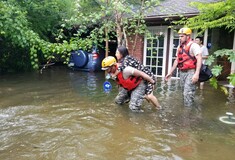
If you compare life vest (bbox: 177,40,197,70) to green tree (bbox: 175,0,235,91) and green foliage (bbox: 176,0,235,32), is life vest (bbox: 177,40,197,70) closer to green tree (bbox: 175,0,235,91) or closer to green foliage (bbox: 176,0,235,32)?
green tree (bbox: 175,0,235,91)

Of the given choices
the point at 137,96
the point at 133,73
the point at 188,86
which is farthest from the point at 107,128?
the point at 188,86

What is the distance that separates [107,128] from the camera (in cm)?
489

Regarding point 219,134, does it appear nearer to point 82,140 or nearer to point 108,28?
point 82,140

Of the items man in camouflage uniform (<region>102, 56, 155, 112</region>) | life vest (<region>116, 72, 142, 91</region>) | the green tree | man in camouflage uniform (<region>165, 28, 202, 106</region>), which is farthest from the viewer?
the green tree

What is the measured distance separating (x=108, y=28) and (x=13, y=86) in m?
3.76

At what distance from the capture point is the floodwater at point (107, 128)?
3840mm

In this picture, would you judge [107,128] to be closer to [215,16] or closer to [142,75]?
[142,75]

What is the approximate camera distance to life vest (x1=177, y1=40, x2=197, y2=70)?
595 centimetres

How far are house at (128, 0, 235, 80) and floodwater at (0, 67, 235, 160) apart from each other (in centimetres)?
287

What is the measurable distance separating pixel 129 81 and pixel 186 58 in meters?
1.45

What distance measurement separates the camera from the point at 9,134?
179 inches

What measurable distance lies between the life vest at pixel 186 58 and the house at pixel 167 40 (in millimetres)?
4023

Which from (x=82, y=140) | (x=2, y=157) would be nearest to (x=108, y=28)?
(x=82, y=140)

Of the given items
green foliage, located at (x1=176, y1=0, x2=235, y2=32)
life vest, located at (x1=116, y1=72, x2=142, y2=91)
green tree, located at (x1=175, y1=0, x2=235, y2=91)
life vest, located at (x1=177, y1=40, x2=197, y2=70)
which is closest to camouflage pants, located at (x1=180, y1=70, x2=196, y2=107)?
life vest, located at (x1=177, y1=40, x2=197, y2=70)
